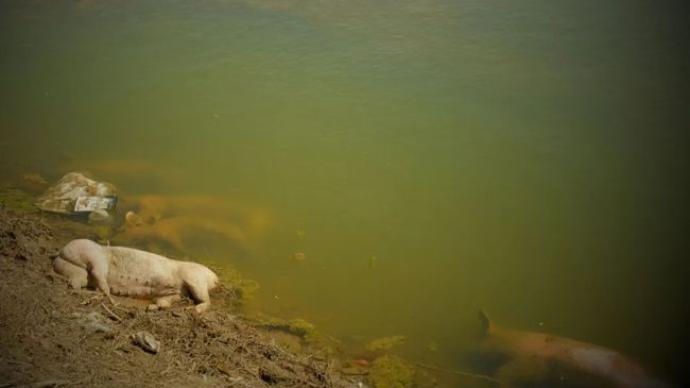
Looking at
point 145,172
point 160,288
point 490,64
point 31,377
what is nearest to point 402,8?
point 490,64

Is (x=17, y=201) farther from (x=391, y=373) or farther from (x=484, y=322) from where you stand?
(x=484, y=322)

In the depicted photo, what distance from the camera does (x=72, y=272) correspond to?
13.1ft

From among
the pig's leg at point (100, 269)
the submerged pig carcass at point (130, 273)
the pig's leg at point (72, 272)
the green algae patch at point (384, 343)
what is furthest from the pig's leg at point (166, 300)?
the green algae patch at point (384, 343)

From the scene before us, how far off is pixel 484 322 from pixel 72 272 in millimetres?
3713

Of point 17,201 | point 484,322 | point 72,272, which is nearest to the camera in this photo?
point 72,272

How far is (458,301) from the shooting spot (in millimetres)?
4883

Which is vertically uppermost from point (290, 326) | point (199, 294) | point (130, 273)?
point (130, 273)

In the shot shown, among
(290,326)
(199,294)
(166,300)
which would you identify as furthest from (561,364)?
(166,300)

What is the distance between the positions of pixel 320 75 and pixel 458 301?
4.49 metres

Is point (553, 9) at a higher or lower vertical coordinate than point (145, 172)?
higher

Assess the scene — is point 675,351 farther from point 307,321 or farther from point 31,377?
point 31,377

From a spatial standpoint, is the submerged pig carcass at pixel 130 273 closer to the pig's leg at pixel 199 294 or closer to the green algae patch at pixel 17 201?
the pig's leg at pixel 199 294

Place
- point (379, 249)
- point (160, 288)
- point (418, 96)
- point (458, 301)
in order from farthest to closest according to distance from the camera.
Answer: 1. point (418, 96)
2. point (379, 249)
3. point (458, 301)
4. point (160, 288)

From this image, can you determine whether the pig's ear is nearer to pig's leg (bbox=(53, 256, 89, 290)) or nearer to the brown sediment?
the brown sediment
